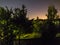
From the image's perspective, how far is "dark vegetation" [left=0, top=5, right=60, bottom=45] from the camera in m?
13.1

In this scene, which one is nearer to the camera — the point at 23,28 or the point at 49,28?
the point at 23,28

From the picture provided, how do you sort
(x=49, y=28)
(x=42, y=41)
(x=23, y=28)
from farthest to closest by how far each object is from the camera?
1. (x=49, y=28)
2. (x=42, y=41)
3. (x=23, y=28)

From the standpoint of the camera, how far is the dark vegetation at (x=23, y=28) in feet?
43.1

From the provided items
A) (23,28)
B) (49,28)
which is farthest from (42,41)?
(23,28)

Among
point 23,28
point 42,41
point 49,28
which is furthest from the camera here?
point 49,28

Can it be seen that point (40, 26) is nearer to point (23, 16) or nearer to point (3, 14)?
point (23, 16)

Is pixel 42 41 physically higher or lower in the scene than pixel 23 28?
lower

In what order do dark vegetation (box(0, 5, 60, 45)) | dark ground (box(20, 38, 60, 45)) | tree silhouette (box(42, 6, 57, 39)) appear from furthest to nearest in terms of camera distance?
tree silhouette (box(42, 6, 57, 39))
dark ground (box(20, 38, 60, 45))
dark vegetation (box(0, 5, 60, 45))

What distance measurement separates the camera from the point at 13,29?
43.2 ft

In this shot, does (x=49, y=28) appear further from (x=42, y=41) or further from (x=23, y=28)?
(x=23, y=28)

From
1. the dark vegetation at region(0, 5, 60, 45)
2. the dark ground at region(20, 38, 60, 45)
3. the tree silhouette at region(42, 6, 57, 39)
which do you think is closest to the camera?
the dark vegetation at region(0, 5, 60, 45)

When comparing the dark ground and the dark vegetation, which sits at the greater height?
the dark vegetation

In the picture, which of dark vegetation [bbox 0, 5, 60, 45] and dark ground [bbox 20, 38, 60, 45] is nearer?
dark vegetation [bbox 0, 5, 60, 45]

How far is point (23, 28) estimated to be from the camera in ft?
44.5
